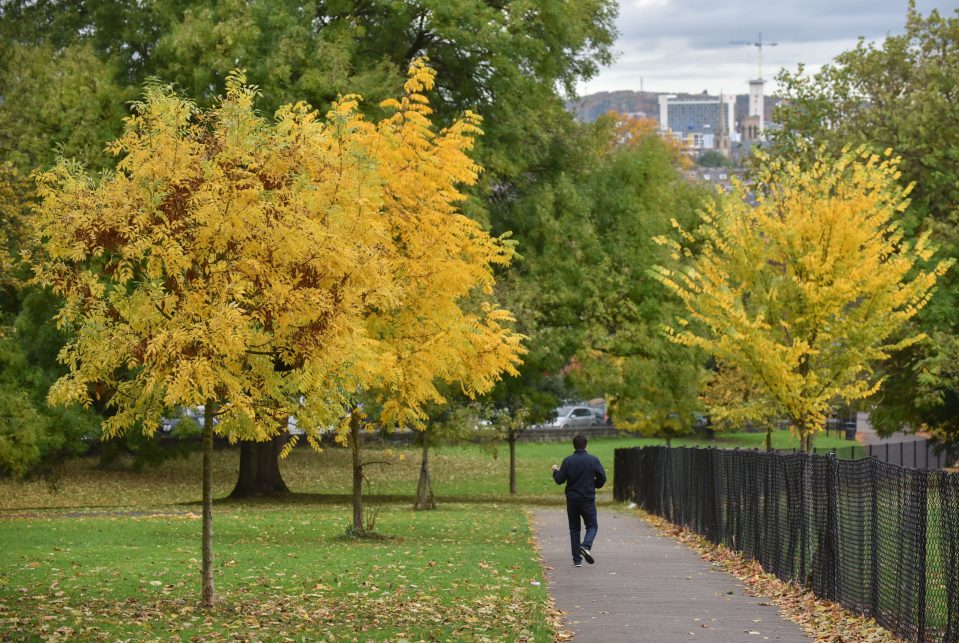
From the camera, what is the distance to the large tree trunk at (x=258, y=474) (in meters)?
37.3

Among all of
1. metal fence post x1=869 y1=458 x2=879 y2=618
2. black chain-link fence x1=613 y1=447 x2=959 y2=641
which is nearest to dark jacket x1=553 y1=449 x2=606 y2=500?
black chain-link fence x1=613 y1=447 x2=959 y2=641

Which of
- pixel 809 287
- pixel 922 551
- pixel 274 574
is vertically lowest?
pixel 274 574

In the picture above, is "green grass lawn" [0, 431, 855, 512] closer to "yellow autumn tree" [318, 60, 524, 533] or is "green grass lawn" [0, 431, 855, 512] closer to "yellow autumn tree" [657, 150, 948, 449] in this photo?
"yellow autumn tree" [657, 150, 948, 449]

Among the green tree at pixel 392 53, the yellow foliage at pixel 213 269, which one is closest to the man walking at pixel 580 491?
the yellow foliage at pixel 213 269

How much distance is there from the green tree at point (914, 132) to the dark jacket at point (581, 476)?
1854cm

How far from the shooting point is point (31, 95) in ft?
107

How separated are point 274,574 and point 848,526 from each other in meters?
6.76

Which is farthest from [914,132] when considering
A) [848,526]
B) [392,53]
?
[848,526]

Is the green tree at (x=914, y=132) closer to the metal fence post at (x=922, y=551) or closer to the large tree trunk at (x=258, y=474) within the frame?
the large tree trunk at (x=258, y=474)

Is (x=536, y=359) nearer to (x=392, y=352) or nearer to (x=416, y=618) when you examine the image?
(x=392, y=352)

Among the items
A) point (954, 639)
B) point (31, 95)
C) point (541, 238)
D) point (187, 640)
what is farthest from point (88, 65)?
point (954, 639)

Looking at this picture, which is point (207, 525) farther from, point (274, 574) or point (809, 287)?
point (809, 287)

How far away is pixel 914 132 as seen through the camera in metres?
36.8

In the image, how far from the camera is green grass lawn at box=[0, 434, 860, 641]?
12141 millimetres
